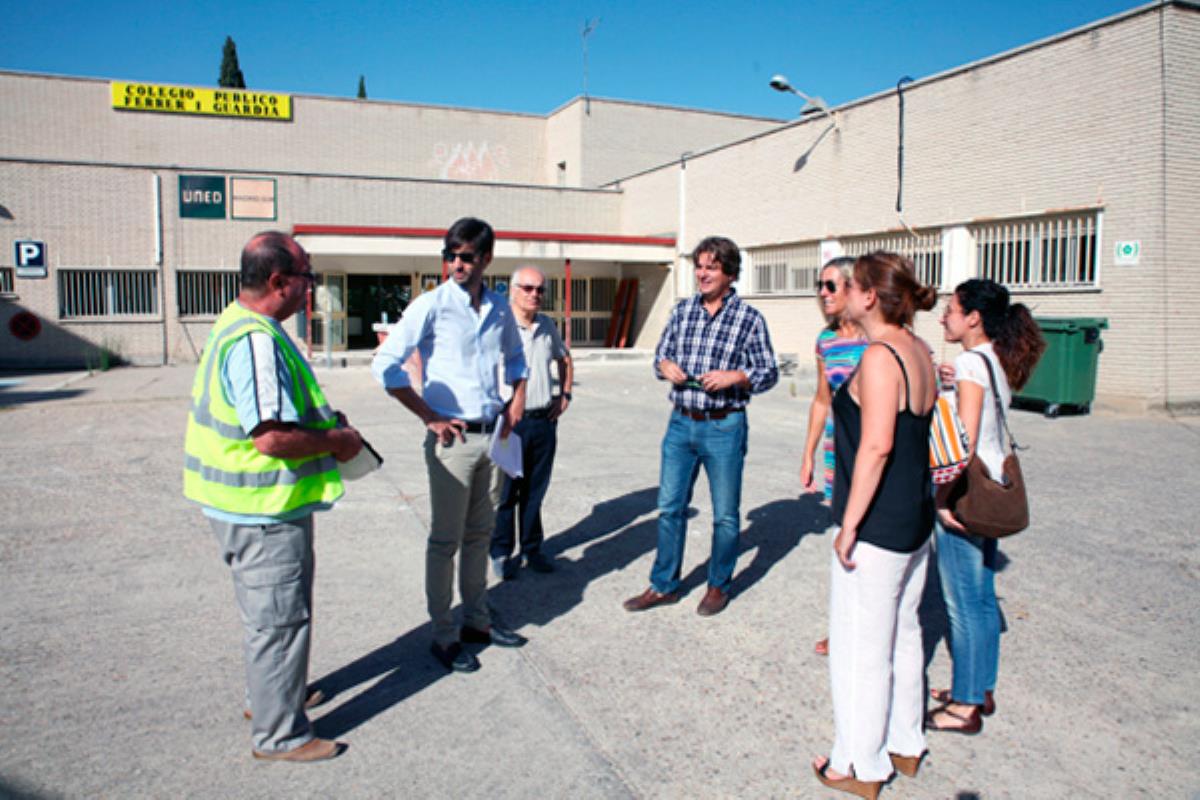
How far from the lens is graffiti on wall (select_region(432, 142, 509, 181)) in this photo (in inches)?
1185

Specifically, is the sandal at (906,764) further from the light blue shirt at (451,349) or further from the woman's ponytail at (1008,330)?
the light blue shirt at (451,349)

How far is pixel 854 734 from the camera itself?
284cm

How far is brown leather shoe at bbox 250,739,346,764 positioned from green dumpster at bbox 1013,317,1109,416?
11.2 meters

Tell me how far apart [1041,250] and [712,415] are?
36.8 feet

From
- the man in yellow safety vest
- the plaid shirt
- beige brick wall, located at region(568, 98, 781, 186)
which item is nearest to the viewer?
the man in yellow safety vest

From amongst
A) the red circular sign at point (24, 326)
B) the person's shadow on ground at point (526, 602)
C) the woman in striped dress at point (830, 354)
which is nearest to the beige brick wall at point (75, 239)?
the red circular sign at point (24, 326)

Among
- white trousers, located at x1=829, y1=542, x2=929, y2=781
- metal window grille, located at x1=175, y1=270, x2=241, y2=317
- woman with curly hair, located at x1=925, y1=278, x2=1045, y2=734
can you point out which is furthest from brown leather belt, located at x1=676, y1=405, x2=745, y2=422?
metal window grille, located at x1=175, y1=270, x2=241, y2=317

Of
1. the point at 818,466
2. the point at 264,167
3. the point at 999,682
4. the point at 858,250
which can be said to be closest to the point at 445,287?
the point at 999,682

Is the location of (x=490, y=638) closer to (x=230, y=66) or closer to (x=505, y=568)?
(x=505, y=568)

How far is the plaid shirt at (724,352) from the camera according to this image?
14.4ft

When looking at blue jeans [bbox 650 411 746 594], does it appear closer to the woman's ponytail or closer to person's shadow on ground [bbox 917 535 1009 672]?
person's shadow on ground [bbox 917 535 1009 672]

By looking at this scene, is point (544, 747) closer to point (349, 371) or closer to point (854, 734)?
point (854, 734)

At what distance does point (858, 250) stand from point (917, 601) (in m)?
15.8

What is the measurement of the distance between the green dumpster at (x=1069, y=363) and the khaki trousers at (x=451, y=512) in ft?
33.5
